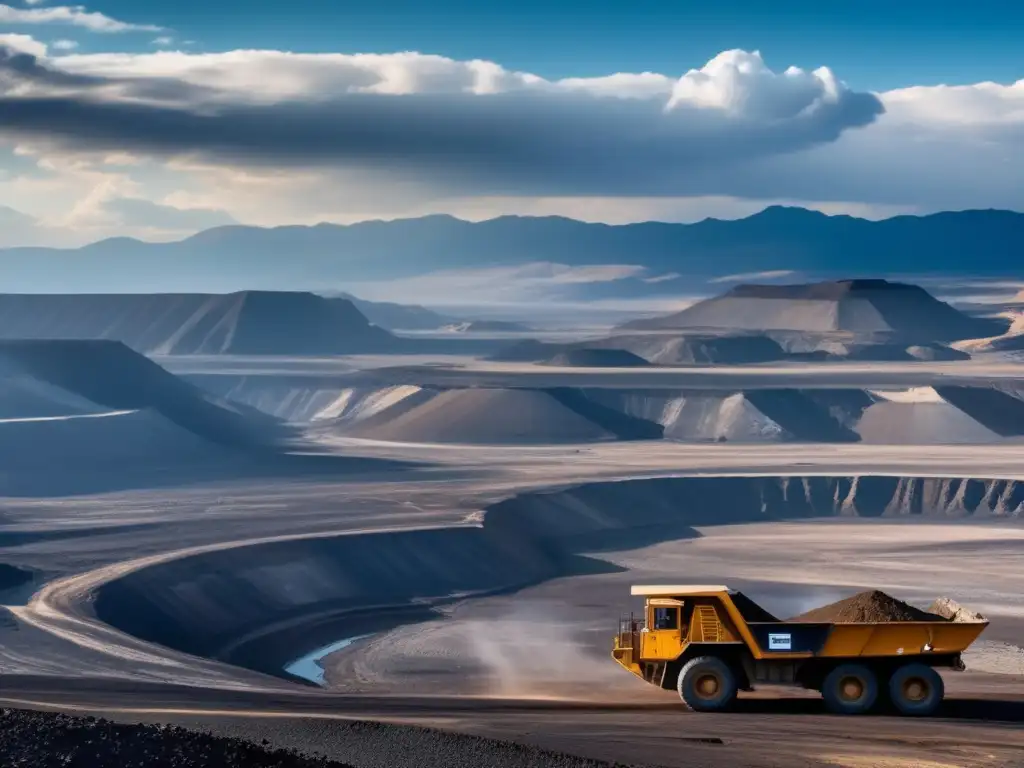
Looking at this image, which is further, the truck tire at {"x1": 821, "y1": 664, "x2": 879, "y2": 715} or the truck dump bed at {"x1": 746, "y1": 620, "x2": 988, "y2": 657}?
the truck tire at {"x1": 821, "y1": 664, "x2": 879, "y2": 715}

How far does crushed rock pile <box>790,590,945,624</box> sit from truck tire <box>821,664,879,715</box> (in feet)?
2.47

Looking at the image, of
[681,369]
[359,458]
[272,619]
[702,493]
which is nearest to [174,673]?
[272,619]

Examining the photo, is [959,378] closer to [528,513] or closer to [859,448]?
[859,448]

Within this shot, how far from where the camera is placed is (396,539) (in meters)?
59.4

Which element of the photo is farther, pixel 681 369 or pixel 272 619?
pixel 681 369

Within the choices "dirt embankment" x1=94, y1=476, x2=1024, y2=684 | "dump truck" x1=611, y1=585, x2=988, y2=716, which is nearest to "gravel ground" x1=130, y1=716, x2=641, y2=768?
"dump truck" x1=611, y1=585, x2=988, y2=716

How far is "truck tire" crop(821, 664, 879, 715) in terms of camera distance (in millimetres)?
26250

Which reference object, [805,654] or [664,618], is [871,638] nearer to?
[805,654]

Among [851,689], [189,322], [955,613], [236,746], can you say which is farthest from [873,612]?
[189,322]

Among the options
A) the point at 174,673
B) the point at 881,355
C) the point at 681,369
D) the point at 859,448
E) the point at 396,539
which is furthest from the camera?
the point at 881,355

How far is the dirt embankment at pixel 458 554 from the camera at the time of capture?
46.4 meters

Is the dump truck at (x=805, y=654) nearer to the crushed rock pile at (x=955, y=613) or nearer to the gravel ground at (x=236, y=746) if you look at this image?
the crushed rock pile at (x=955, y=613)

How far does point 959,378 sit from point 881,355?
33.6 metres

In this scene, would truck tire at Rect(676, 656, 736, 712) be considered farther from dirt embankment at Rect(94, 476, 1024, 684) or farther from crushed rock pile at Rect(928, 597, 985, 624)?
dirt embankment at Rect(94, 476, 1024, 684)
